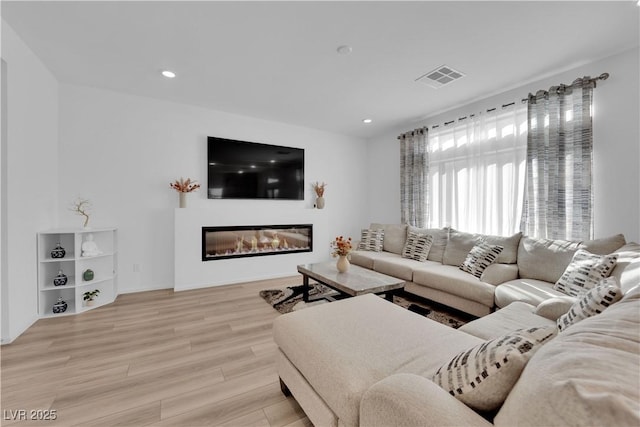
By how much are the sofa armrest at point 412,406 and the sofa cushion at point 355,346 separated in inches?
5.0

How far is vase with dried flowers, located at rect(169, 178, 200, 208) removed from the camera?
3695mm

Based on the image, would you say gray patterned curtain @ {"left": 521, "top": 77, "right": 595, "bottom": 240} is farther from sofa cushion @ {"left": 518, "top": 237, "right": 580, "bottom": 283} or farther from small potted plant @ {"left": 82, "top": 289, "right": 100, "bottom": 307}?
small potted plant @ {"left": 82, "top": 289, "right": 100, "bottom": 307}

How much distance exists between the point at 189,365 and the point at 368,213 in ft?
14.5

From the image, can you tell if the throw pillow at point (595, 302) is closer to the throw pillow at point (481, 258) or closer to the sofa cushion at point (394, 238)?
the throw pillow at point (481, 258)

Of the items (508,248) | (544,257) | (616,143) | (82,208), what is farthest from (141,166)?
(616,143)

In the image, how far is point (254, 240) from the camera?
4.38 m

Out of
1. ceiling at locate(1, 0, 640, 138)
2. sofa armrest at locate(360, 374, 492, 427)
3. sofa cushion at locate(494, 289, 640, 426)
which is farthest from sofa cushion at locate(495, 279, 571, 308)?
ceiling at locate(1, 0, 640, 138)

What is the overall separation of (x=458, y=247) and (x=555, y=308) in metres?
1.66

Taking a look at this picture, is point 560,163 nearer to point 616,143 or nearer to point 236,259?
point 616,143

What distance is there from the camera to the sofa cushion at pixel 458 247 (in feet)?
10.8

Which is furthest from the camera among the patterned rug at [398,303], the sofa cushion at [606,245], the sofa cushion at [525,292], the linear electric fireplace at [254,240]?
the linear electric fireplace at [254,240]

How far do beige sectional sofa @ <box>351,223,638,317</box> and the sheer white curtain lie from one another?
403 mm

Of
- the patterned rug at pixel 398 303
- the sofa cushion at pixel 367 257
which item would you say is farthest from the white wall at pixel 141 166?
the sofa cushion at pixel 367 257

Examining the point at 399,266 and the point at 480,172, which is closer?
the point at 399,266
